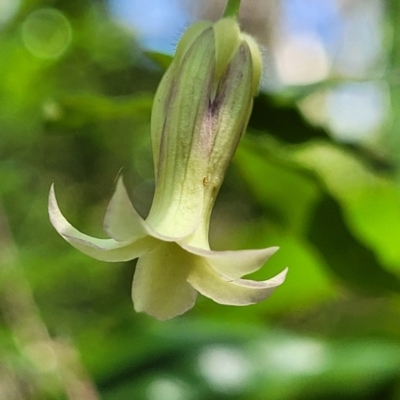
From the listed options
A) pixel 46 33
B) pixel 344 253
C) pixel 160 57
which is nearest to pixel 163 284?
pixel 160 57

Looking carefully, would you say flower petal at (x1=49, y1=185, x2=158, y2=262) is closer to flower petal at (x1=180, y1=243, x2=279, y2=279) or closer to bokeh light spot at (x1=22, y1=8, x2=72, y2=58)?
flower petal at (x1=180, y1=243, x2=279, y2=279)

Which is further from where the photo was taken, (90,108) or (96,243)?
(90,108)

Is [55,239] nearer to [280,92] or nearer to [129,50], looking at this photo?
[129,50]

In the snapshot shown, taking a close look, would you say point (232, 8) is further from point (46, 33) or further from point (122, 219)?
point (46, 33)

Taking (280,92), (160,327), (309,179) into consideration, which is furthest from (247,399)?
(280,92)

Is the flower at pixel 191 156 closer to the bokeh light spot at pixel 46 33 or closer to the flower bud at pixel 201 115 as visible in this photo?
the flower bud at pixel 201 115

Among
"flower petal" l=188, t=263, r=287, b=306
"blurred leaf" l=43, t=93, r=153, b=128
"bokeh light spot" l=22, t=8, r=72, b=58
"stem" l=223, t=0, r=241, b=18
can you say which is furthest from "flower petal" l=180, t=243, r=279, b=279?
"bokeh light spot" l=22, t=8, r=72, b=58
